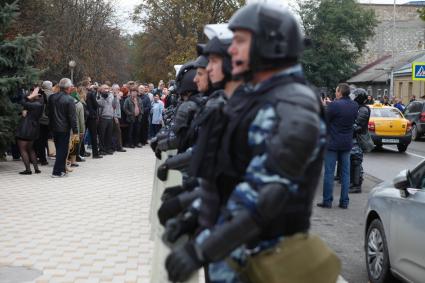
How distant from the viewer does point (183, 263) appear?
2.44m

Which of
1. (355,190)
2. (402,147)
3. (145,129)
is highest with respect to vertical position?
(145,129)

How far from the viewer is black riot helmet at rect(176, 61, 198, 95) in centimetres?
579

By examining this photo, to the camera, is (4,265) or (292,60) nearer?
(292,60)

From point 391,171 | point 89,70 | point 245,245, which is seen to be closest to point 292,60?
point 245,245

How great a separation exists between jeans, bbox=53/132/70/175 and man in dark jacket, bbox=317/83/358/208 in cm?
545

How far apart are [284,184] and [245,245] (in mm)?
386

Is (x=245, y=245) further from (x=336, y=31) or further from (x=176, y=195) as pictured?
(x=336, y=31)

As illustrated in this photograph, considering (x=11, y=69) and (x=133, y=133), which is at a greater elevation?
(x=11, y=69)

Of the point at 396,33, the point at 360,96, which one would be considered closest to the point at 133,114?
the point at 360,96

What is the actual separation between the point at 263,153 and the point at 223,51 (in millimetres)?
1224

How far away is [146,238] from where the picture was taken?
25.3 ft

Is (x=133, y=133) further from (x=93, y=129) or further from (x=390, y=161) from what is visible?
(x=390, y=161)

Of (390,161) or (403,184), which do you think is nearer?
(403,184)

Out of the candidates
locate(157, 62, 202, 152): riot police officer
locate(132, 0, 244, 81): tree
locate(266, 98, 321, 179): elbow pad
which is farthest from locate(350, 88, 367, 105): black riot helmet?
locate(132, 0, 244, 81): tree
